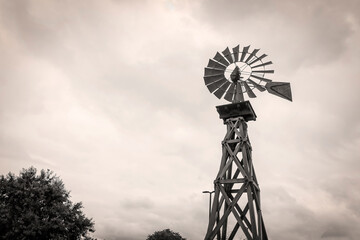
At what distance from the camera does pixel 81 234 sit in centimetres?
1925

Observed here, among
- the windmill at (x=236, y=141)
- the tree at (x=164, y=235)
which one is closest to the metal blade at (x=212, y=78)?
the windmill at (x=236, y=141)

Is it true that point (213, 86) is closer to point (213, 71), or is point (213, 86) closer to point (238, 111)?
point (213, 71)

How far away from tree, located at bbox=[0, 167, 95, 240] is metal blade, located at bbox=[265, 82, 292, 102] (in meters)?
15.5

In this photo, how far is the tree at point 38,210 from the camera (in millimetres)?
16672

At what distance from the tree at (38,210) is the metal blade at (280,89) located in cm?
1552

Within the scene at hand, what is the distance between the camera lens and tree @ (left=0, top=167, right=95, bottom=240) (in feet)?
54.7

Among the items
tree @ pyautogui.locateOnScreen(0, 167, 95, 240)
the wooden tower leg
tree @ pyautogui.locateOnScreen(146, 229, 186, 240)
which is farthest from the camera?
→ tree @ pyautogui.locateOnScreen(146, 229, 186, 240)

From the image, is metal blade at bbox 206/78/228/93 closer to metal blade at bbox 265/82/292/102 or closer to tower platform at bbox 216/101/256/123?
tower platform at bbox 216/101/256/123

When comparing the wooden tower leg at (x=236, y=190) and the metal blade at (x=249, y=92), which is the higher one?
the metal blade at (x=249, y=92)

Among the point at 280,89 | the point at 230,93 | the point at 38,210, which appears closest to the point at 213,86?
the point at 230,93

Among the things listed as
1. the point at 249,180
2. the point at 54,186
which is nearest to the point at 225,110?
the point at 249,180

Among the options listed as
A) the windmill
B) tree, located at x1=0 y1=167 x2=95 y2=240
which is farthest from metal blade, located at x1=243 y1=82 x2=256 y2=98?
tree, located at x1=0 y1=167 x2=95 y2=240

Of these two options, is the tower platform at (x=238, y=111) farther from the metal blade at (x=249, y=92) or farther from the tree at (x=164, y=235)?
the tree at (x=164, y=235)

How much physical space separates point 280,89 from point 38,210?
17029 mm
